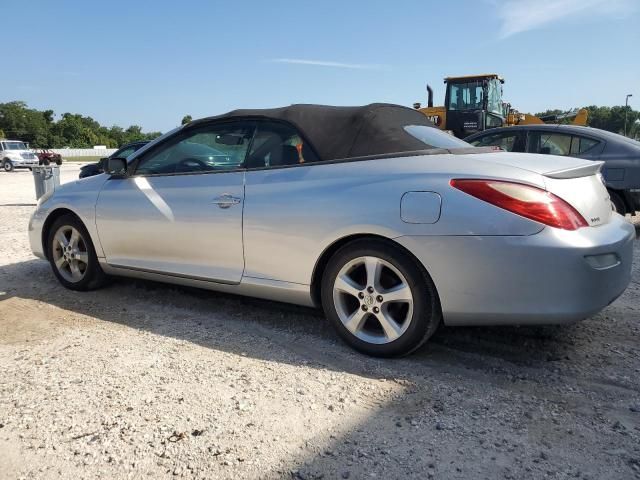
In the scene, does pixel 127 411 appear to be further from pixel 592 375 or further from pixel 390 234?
pixel 592 375

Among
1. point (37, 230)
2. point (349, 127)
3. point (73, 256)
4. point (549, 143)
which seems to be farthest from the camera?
A: point (549, 143)

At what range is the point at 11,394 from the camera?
2775 millimetres

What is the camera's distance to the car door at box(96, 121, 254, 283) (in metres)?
3.67

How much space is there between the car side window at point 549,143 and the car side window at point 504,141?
0.63 ft

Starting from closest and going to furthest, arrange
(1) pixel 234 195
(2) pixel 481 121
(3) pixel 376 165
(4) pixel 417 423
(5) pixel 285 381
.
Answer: (4) pixel 417 423
(5) pixel 285 381
(3) pixel 376 165
(1) pixel 234 195
(2) pixel 481 121

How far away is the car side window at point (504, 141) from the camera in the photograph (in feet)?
25.5

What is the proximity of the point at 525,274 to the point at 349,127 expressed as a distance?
1496 millimetres

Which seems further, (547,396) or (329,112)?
(329,112)

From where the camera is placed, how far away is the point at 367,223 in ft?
9.94

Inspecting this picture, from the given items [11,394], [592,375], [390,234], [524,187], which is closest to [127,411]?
[11,394]

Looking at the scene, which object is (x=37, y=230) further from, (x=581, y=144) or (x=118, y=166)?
(x=581, y=144)

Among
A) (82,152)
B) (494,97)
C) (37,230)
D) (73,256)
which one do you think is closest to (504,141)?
(73,256)

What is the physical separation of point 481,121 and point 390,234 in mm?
13410

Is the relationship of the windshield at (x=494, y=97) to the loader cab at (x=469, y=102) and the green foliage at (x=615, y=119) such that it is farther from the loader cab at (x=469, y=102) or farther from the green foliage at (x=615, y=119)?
the green foliage at (x=615, y=119)
